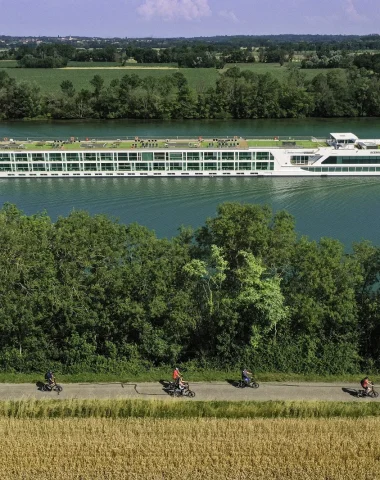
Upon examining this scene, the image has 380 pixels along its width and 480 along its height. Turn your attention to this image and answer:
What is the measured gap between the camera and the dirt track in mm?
16312

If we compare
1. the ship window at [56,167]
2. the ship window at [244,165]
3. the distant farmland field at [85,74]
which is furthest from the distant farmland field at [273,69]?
the ship window at [56,167]

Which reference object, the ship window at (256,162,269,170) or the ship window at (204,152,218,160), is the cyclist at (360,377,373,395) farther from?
the ship window at (204,152,218,160)

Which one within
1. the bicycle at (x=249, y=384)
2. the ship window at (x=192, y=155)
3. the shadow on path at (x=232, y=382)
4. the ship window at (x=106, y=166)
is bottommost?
the shadow on path at (x=232, y=382)

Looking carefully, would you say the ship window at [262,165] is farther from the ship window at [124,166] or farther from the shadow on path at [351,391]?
the shadow on path at [351,391]

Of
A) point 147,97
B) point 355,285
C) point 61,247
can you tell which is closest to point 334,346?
point 355,285

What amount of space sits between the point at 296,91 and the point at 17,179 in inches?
1526

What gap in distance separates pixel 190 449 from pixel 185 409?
54.6 inches

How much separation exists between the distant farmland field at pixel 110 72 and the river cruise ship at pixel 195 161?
147 feet

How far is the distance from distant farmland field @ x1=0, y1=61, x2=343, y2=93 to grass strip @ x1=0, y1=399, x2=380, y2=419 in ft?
246

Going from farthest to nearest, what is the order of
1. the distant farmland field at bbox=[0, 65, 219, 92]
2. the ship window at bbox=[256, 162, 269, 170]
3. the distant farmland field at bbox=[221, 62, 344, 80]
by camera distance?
the distant farmland field at bbox=[221, 62, 344, 80], the distant farmland field at bbox=[0, 65, 219, 92], the ship window at bbox=[256, 162, 269, 170]

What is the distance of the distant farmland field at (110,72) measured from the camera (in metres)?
94.2

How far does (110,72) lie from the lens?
108 m

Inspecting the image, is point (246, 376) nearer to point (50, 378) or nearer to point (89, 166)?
point (50, 378)

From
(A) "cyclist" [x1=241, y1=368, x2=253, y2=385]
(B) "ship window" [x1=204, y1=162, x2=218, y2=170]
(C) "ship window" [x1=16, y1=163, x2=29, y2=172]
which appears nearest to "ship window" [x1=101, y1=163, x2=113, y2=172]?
(C) "ship window" [x1=16, y1=163, x2=29, y2=172]
